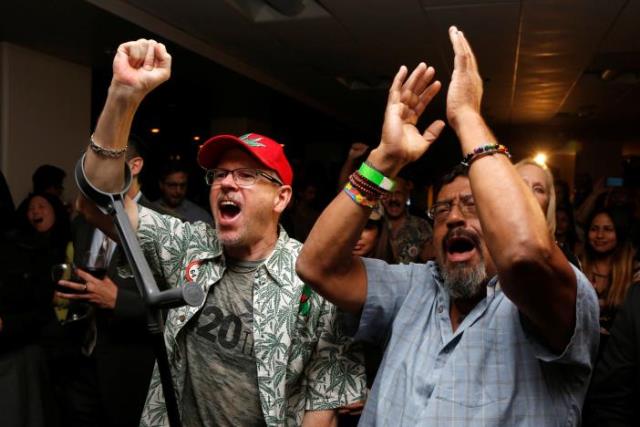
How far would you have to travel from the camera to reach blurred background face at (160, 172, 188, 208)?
4.34 meters

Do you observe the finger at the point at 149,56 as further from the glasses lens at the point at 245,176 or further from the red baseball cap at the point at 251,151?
the glasses lens at the point at 245,176

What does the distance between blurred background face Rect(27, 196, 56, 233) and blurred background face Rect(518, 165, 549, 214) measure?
3008 millimetres

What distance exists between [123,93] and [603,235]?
10.5 feet

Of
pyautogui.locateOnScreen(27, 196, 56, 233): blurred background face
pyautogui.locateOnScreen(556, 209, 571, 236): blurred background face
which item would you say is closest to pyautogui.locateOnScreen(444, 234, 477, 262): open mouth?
pyautogui.locateOnScreen(556, 209, 571, 236): blurred background face

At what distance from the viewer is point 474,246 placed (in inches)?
58.4

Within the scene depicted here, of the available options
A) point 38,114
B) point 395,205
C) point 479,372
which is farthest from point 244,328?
point 38,114

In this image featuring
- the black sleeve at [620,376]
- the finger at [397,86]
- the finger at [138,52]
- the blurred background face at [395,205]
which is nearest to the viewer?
the finger at [138,52]

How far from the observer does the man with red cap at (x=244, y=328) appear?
158 cm

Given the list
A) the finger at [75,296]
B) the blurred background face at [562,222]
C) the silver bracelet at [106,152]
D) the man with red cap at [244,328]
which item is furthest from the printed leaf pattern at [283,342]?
the blurred background face at [562,222]

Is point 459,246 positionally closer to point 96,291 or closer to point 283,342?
point 283,342

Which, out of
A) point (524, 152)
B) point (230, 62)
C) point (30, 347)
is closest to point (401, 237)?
point (30, 347)

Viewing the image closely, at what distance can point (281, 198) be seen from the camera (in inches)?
73.7

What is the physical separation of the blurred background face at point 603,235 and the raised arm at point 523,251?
8.93 ft

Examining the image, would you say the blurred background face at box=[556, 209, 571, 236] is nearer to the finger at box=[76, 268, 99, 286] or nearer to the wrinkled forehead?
the wrinkled forehead
